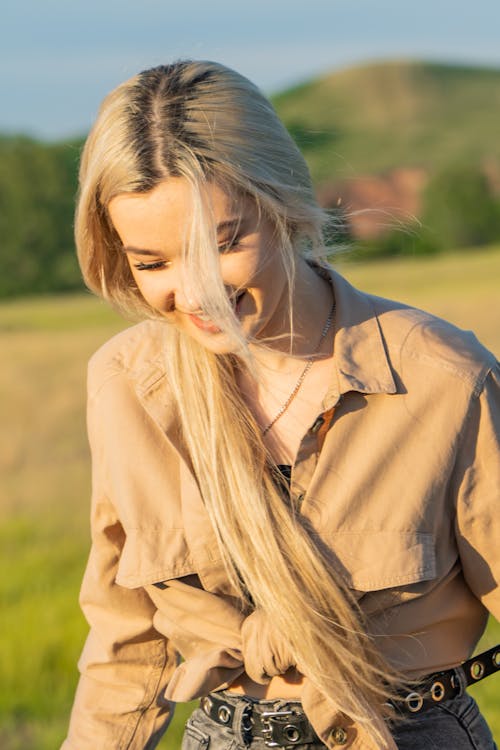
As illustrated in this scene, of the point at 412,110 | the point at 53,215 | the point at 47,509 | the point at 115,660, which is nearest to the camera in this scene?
the point at 115,660

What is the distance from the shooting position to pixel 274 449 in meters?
2.68

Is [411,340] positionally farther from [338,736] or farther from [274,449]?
[338,736]

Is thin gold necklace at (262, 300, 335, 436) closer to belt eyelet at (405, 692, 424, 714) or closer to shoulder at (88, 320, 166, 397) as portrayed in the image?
shoulder at (88, 320, 166, 397)

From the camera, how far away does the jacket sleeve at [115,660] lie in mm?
2783

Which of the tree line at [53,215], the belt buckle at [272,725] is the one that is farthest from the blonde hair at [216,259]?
the tree line at [53,215]

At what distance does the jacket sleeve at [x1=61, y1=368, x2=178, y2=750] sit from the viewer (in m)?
2.78

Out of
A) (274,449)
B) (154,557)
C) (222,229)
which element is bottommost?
(154,557)

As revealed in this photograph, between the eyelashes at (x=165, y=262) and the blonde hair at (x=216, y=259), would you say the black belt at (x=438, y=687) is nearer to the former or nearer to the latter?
the blonde hair at (x=216, y=259)

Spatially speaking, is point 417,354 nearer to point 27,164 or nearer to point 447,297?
point 447,297

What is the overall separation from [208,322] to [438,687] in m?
0.80

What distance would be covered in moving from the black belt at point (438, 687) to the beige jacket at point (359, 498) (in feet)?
0.07

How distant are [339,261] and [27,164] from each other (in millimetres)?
35749

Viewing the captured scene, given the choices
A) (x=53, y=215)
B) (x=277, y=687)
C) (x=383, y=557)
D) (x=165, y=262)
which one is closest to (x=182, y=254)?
(x=165, y=262)

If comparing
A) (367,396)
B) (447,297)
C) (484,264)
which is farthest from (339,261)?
(484,264)
